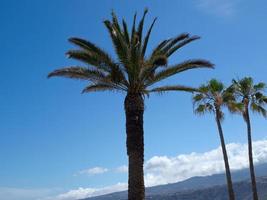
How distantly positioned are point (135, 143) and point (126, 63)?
3850mm

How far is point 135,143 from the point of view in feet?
72.3

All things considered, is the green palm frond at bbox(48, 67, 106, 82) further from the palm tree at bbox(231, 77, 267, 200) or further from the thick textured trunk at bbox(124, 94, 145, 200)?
the palm tree at bbox(231, 77, 267, 200)

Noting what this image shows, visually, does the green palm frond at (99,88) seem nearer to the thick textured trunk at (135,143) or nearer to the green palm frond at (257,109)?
the thick textured trunk at (135,143)

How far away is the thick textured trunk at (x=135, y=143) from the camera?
21502 mm

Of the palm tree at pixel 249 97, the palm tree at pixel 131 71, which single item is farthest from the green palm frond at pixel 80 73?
the palm tree at pixel 249 97

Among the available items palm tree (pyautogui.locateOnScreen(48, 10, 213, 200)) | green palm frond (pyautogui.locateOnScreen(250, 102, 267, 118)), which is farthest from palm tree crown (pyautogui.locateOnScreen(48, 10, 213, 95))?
green palm frond (pyautogui.locateOnScreen(250, 102, 267, 118))

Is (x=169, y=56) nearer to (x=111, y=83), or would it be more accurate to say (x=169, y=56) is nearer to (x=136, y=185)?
(x=111, y=83)

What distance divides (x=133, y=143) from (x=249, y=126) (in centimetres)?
2001

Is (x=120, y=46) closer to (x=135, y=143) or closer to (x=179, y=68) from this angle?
(x=179, y=68)

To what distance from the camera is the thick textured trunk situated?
847 inches

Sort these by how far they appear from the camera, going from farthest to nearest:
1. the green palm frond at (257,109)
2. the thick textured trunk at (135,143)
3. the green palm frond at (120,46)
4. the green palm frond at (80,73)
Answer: the green palm frond at (257,109)
the green palm frond at (80,73)
the green palm frond at (120,46)
the thick textured trunk at (135,143)

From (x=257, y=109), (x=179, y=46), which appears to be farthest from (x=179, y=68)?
(x=257, y=109)

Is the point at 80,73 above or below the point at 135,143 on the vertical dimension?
above

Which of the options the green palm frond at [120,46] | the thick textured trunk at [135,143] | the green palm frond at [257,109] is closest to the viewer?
the thick textured trunk at [135,143]
